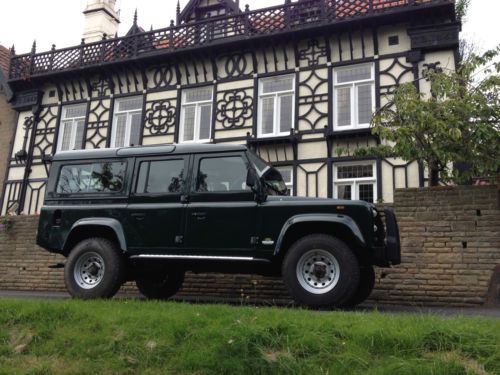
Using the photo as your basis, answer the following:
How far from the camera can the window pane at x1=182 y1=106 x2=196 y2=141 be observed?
53.1 ft

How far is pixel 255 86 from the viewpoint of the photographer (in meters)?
15.4

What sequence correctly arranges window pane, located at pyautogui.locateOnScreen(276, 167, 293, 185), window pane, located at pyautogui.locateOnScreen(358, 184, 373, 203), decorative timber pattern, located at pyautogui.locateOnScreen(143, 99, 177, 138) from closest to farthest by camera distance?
window pane, located at pyautogui.locateOnScreen(358, 184, 373, 203) < window pane, located at pyautogui.locateOnScreen(276, 167, 293, 185) < decorative timber pattern, located at pyautogui.locateOnScreen(143, 99, 177, 138)

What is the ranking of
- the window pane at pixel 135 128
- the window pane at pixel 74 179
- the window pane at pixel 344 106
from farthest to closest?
the window pane at pixel 135 128, the window pane at pixel 344 106, the window pane at pixel 74 179

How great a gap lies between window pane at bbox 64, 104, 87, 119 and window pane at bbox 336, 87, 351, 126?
30.5 feet

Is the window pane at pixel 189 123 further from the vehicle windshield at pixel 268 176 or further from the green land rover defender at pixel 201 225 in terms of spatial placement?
the vehicle windshield at pixel 268 176

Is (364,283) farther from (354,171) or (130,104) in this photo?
(130,104)

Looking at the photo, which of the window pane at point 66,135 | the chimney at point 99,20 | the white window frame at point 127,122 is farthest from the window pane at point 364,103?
the chimney at point 99,20

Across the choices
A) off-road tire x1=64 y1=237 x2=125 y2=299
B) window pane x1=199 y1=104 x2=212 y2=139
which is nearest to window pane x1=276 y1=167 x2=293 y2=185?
window pane x1=199 y1=104 x2=212 y2=139

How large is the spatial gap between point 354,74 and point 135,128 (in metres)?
7.60

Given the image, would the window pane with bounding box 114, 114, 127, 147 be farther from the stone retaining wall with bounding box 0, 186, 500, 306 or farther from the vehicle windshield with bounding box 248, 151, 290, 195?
the vehicle windshield with bounding box 248, 151, 290, 195

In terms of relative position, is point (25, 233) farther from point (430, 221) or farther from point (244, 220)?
point (430, 221)

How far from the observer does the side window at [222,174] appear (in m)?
6.97

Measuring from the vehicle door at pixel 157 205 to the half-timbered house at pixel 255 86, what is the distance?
6757 mm

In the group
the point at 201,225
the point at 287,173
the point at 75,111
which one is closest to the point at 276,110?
the point at 287,173
